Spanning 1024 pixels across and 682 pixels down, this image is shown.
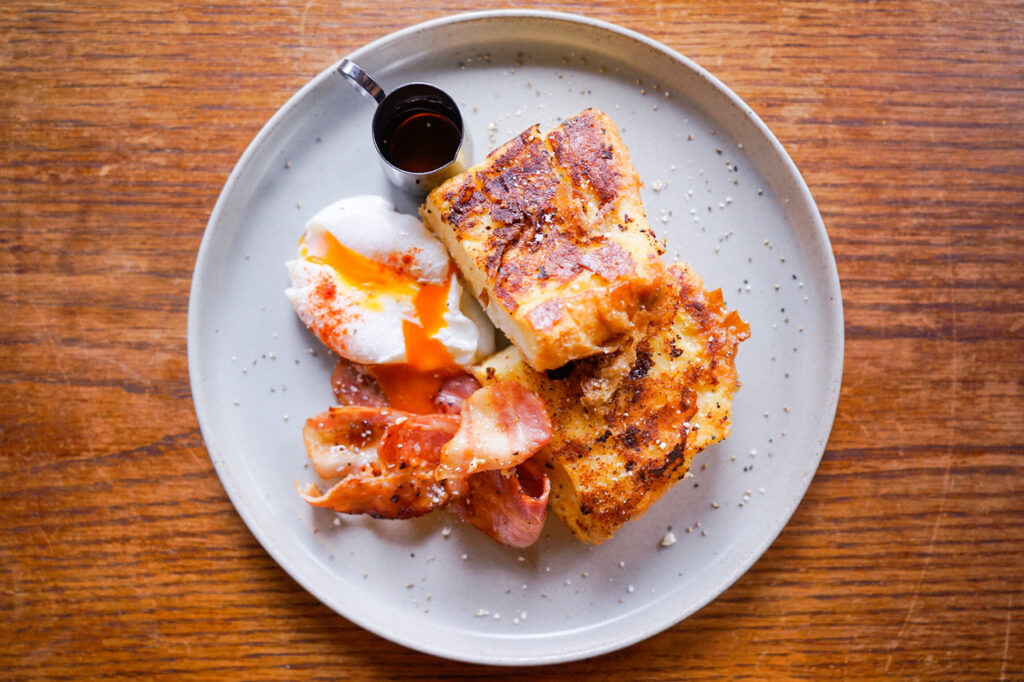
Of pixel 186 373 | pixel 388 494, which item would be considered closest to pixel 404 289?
pixel 388 494

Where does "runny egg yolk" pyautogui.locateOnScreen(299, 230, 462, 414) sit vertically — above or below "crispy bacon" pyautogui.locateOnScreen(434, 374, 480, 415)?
above

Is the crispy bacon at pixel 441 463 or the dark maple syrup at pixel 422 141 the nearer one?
the crispy bacon at pixel 441 463

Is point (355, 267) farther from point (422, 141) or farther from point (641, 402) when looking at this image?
point (641, 402)

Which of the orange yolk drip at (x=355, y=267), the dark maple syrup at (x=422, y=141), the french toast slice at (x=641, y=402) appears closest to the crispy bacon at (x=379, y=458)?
the french toast slice at (x=641, y=402)

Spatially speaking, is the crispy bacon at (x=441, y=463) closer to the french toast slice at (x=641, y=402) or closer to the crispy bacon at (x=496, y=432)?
the crispy bacon at (x=496, y=432)

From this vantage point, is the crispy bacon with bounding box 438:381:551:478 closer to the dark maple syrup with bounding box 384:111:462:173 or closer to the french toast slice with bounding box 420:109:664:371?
the french toast slice with bounding box 420:109:664:371

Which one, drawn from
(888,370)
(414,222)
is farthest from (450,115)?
(888,370)

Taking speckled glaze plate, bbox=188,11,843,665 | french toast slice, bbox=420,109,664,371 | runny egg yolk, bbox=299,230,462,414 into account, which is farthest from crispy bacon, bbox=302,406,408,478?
french toast slice, bbox=420,109,664,371
